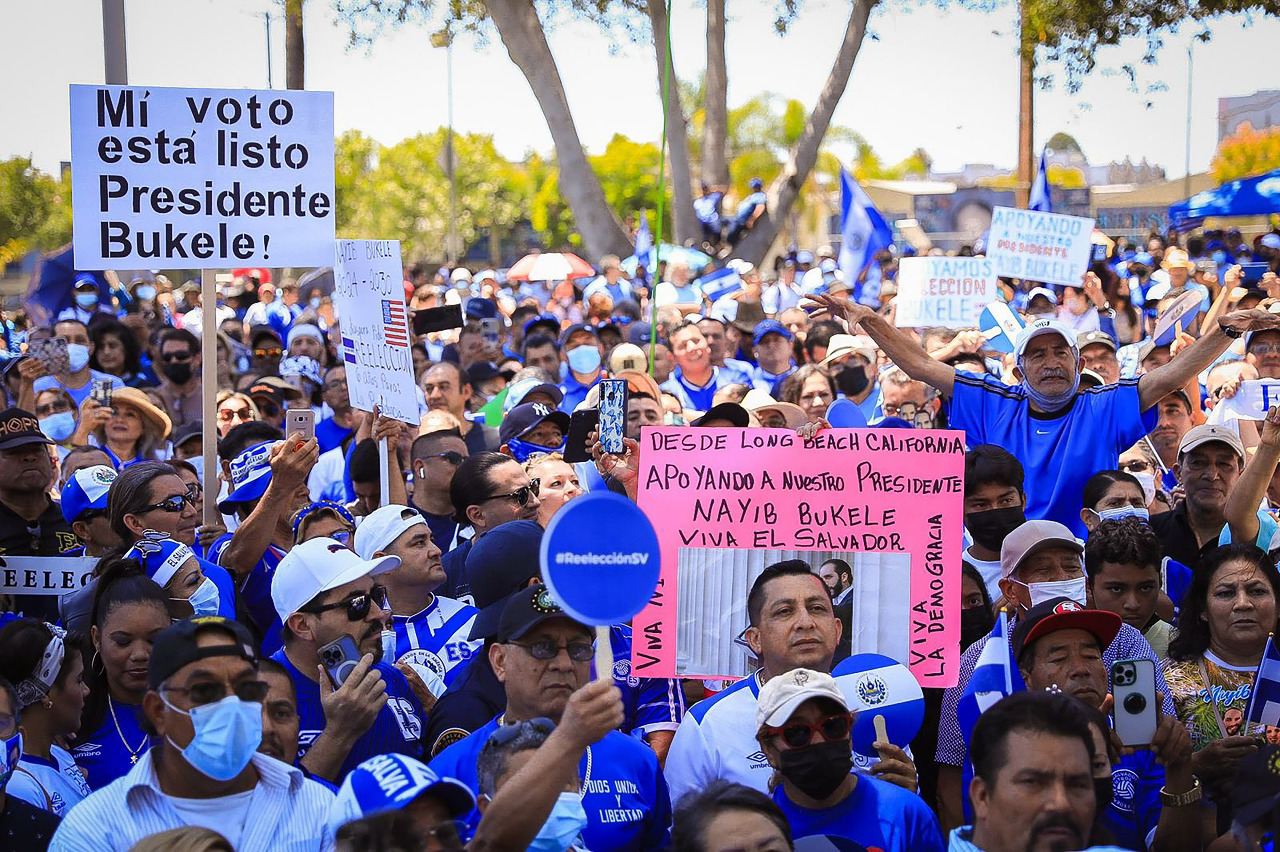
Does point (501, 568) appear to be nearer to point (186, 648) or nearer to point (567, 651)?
point (567, 651)

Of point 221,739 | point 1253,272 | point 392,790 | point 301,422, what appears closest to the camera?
point 392,790

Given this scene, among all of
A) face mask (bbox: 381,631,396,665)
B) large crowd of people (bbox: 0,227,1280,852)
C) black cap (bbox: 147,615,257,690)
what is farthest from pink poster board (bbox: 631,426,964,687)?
black cap (bbox: 147,615,257,690)

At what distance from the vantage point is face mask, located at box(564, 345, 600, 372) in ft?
32.4

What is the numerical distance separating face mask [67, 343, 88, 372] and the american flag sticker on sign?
358cm

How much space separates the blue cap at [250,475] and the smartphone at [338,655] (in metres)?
1.96

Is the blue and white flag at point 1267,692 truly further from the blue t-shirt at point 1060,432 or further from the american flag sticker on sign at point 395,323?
the american flag sticker on sign at point 395,323

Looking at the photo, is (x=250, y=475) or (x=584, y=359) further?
(x=584, y=359)

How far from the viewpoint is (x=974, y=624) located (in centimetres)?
500

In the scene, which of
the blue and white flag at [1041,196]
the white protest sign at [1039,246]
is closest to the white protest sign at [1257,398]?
the white protest sign at [1039,246]

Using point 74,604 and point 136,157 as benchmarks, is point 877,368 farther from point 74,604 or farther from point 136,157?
point 74,604

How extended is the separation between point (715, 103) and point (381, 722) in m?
15.0

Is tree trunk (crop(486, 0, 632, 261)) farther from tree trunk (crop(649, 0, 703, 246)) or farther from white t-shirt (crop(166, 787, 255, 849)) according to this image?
white t-shirt (crop(166, 787, 255, 849))

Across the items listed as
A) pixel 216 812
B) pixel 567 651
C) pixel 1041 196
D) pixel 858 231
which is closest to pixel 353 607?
pixel 567 651

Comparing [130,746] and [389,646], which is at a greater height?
[389,646]
